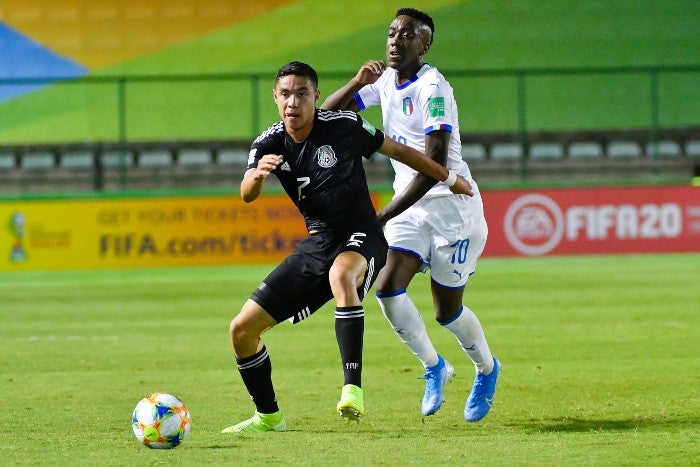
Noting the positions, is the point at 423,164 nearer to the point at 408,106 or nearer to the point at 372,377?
the point at 408,106

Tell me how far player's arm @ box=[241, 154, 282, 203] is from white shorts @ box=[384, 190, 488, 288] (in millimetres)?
1463

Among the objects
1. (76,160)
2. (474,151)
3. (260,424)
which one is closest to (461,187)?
(260,424)

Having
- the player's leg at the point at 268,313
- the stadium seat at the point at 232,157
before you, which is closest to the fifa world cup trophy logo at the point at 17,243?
the stadium seat at the point at 232,157

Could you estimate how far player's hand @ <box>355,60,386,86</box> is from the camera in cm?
805

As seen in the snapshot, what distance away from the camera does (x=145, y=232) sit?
2077cm

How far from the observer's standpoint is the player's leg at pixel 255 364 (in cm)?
698

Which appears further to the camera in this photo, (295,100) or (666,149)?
(666,149)

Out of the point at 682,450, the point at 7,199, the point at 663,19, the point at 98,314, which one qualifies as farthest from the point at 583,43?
the point at 682,450

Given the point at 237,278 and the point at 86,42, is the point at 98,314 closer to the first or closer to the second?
the point at 237,278

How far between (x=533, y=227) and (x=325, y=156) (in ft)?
47.6

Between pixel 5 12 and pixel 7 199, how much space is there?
7967 mm

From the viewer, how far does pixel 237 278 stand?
19.5m

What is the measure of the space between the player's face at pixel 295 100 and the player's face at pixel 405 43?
983 mm

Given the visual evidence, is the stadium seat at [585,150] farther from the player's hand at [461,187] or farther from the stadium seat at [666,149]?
the player's hand at [461,187]
